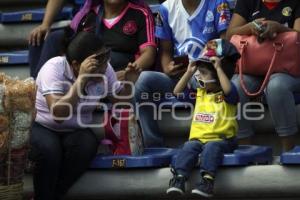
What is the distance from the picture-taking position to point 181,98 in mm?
4445

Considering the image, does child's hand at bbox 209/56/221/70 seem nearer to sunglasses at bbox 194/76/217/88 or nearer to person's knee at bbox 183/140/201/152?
sunglasses at bbox 194/76/217/88

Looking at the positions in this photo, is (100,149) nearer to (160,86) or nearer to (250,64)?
(160,86)

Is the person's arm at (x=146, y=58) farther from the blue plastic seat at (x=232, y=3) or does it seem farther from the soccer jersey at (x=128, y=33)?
the blue plastic seat at (x=232, y=3)

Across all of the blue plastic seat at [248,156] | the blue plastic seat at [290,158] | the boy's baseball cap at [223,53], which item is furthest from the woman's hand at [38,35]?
the blue plastic seat at [290,158]

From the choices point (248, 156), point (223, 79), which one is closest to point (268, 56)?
point (223, 79)

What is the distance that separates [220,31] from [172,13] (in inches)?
13.0

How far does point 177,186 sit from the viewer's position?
12.5 ft

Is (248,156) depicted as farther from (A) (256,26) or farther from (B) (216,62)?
(A) (256,26)

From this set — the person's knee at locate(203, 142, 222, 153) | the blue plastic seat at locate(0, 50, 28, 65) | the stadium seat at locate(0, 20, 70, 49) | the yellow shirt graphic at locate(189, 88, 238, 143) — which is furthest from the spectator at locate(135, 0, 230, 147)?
the stadium seat at locate(0, 20, 70, 49)

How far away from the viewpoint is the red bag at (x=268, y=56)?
13.8 ft

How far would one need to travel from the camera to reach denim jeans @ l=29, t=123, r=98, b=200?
3.92m

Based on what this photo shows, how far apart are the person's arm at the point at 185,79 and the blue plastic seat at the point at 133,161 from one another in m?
0.36

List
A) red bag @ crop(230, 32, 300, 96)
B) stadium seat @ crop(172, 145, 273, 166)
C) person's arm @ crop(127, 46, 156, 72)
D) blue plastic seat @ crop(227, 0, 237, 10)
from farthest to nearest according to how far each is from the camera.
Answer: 1. blue plastic seat @ crop(227, 0, 237, 10)
2. person's arm @ crop(127, 46, 156, 72)
3. red bag @ crop(230, 32, 300, 96)
4. stadium seat @ crop(172, 145, 273, 166)

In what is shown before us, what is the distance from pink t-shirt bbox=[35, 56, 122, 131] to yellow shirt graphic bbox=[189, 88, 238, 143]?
556 millimetres
